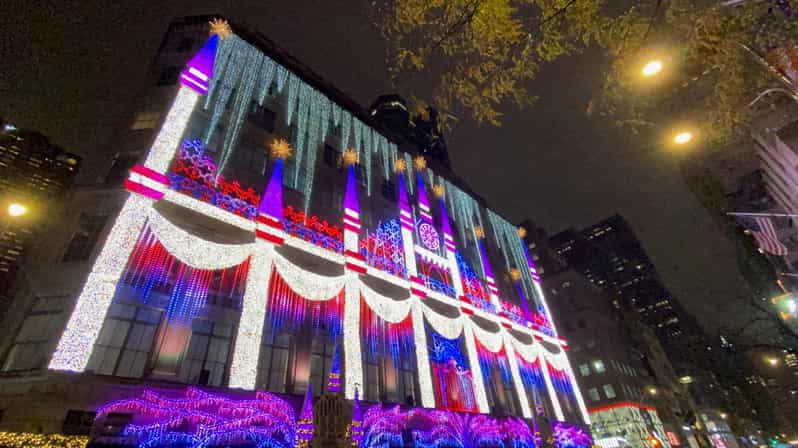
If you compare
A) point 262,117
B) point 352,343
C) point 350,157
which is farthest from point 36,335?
point 350,157

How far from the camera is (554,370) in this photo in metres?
28.6

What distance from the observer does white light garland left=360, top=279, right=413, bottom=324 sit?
56.6 feet

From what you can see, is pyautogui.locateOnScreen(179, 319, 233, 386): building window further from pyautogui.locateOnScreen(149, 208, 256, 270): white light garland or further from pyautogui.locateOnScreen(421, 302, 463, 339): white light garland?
pyautogui.locateOnScreen(421, 302, 463, 339): white light garland

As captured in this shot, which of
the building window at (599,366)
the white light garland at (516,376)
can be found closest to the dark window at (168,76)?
the white light garland at (516,376)

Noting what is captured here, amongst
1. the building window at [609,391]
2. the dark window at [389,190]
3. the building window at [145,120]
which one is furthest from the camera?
the building window at [609,391]

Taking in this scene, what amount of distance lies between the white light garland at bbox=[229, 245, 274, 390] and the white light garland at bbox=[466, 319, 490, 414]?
13092 millimetres

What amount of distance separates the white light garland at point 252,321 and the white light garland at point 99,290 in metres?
4.08

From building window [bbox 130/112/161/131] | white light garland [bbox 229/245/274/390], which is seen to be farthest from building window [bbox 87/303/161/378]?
building window [bbox 130/112/161/131]

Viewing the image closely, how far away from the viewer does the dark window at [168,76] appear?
58.0ft

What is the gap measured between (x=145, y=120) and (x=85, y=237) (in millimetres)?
6239

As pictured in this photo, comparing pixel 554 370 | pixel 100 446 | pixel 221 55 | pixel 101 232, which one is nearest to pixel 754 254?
pixel 554 370

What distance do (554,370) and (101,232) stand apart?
3100 cm

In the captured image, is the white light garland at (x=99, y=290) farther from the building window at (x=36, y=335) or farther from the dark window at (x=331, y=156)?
the dark window at (x=331, y=156)

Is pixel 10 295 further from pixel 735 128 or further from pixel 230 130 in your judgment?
pixel 735 128
